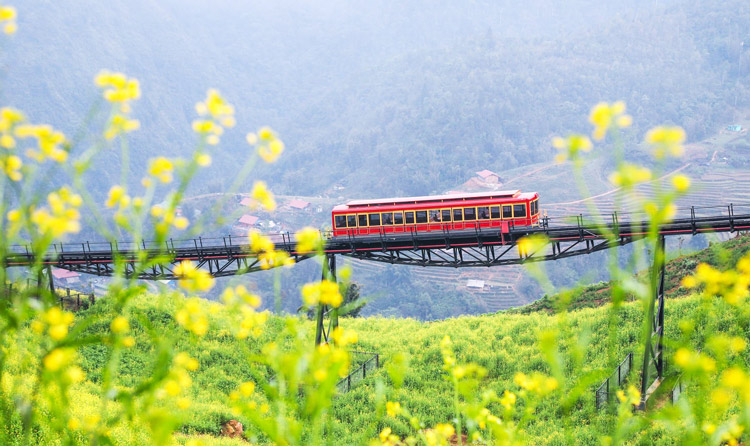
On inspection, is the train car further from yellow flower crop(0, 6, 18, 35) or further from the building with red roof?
the building with red roof

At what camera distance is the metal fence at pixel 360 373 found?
25.8 metres

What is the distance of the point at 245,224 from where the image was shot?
135750mm

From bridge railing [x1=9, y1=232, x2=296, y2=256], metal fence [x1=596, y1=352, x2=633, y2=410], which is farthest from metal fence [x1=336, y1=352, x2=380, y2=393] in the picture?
metal fence [x1=596, y1=352, x2=633, y2=410]

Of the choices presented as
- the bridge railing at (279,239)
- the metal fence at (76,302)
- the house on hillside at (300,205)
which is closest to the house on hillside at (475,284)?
the house on hillside at (300,205)

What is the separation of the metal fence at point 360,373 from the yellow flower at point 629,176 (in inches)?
907

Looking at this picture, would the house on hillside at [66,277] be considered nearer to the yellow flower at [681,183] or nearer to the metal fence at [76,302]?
the metal fence at [76,302]

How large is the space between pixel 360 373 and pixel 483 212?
8.76m

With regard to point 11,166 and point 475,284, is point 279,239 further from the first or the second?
point 475,284

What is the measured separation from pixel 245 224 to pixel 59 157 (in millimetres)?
134594

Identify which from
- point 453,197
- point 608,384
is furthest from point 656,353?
point 453,197

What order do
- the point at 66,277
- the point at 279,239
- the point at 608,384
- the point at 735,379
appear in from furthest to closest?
the point at 66,277
the point at 279,239
the point at 608,384
the point at 735,379

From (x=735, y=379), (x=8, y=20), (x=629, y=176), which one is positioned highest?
(x=8, y=20)

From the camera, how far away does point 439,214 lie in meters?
24.8

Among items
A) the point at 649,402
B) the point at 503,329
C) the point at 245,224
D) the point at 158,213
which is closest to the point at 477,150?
the point at 245,224
